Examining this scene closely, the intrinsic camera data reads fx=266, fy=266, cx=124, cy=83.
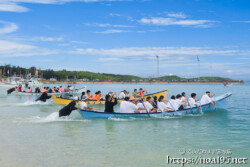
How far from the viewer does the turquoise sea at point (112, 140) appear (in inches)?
368

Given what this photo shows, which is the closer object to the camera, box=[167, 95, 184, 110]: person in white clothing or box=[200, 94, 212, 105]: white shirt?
box=[167, 95, 184, 110]: person in white clothing

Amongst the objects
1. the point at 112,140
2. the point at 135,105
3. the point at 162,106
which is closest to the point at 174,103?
the point at 162,106

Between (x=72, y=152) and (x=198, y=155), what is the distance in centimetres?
478

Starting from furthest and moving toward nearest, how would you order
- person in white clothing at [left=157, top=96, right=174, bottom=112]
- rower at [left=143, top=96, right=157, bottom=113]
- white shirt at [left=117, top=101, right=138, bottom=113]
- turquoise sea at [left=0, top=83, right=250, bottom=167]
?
person in white clothing at [left=157, top=96, right=174, bottom=112] → rower at [left=143, top=96, right=157, bottom=113] → white shirt at [left=117, top=101, right=138, bottom=113] → turquoise sea at [left=0, top=83, right=250, bottom=167]

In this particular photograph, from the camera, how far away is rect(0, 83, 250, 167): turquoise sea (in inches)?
368

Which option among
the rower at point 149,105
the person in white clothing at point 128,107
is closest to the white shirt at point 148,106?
the rower at point 149,105

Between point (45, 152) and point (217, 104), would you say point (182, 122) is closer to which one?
point (217, 104)

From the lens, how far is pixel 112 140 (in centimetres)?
1234

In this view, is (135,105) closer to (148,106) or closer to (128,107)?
(128,107)

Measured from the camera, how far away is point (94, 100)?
90.3ft

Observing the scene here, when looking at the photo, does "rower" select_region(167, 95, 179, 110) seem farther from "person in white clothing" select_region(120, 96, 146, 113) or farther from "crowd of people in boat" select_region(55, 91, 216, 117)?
"person in white clothing" select_region(120, 96, 146, 113)

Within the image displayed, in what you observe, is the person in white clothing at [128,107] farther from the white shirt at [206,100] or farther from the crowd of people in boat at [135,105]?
the white shirt at [206,100]

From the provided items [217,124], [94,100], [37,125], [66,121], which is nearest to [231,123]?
[217,124]

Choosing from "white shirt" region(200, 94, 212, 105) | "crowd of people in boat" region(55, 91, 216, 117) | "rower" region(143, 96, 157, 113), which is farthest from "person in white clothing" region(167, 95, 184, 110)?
"white shirt" region(200, 94, 212, 105)
